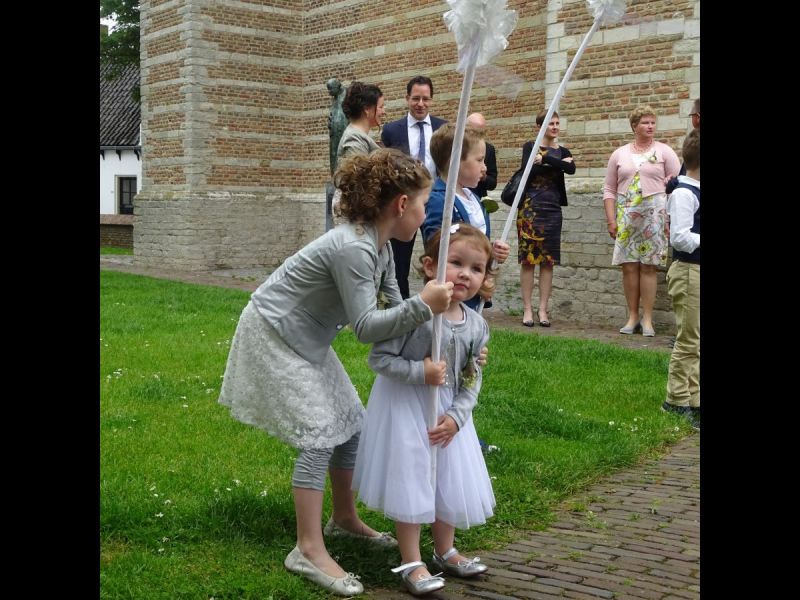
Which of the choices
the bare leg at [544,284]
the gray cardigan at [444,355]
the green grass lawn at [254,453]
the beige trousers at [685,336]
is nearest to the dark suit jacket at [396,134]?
the green grass lawn at [254,453]

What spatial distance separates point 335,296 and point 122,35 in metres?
31.2

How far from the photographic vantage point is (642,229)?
1012cm

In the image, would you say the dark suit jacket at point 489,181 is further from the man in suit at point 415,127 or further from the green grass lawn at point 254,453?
the green grass lawn at point 254,453

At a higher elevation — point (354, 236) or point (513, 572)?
point (354, 236)

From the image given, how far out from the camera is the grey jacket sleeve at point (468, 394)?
368cm

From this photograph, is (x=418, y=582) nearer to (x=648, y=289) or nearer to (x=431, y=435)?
(x=431, y=435)

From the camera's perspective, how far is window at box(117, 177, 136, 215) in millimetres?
40031

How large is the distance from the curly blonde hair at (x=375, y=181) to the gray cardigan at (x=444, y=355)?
488 millimetres

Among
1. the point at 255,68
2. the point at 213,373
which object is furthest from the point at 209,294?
the point at 255,68

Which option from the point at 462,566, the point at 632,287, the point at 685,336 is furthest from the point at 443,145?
the point at 632,287
